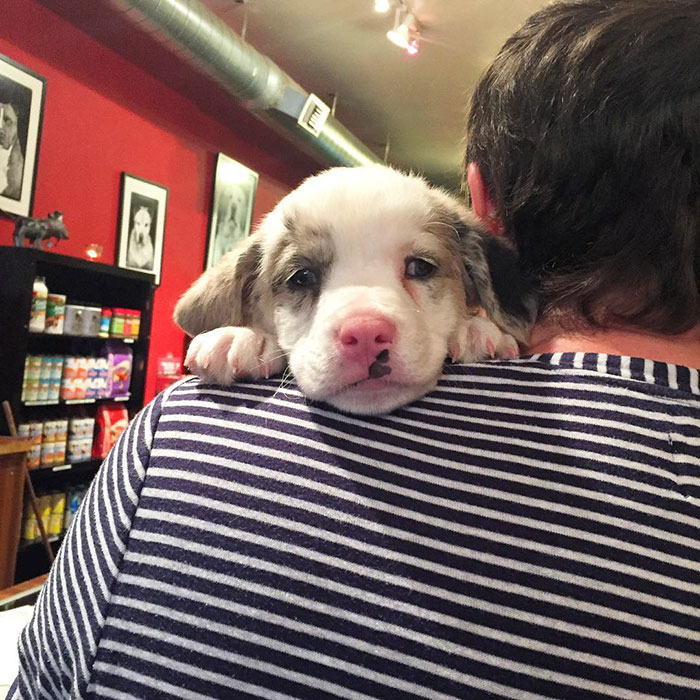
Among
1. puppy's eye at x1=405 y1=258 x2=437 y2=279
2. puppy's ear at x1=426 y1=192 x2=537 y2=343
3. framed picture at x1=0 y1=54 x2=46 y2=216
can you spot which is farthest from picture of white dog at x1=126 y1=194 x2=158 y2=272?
puppy's eye at x1=405 y1=258 x2=437 y2=279

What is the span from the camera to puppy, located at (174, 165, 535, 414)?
0.98 metres

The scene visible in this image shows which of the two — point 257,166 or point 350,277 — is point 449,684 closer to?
point 350,277

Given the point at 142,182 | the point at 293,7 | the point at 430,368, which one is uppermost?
the point at 293,7

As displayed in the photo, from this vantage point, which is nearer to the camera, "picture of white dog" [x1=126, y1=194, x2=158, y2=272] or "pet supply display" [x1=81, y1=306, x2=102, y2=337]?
"pet supply display" [x1=81, y1=306, x2=102, y2=337]

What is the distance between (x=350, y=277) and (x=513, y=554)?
717mm

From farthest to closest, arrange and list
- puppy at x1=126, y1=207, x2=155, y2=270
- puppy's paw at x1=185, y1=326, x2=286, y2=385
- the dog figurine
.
Answer: puppy at x1=126, y1=207, x2=155, y2=270 → the dog figurine → puppy's paw at x1=185, y1=326, x2=286, y2=385

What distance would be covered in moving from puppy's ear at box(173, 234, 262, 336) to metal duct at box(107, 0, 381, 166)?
95.7 inches

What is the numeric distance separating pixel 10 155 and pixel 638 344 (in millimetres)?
3439

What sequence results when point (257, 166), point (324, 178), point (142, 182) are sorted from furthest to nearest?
1. point (257, 166)
2. point (142, 182)
3. point (324, 178)

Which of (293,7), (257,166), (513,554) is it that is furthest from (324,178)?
(257,166)

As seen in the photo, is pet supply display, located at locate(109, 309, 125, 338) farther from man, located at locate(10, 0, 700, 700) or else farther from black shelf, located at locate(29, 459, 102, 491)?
man, located at locate(10, 0, 700, 700)

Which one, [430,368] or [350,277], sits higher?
[350,277]

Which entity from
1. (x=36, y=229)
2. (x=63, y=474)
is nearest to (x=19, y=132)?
(x=36, y=229)

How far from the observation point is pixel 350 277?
1216 mm
